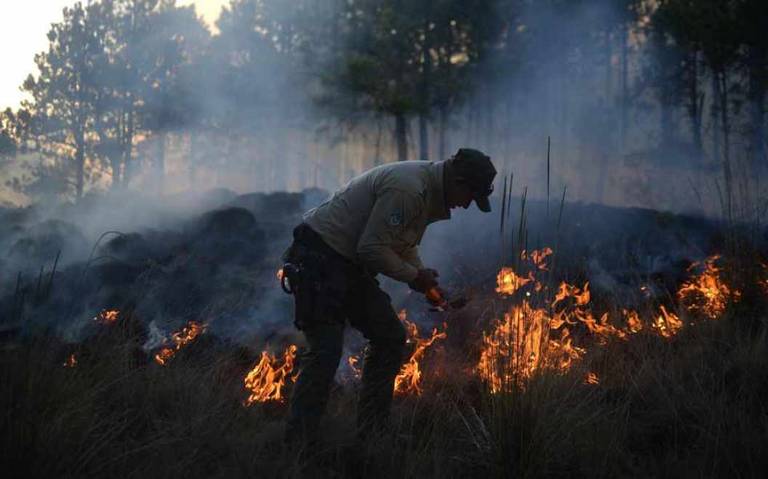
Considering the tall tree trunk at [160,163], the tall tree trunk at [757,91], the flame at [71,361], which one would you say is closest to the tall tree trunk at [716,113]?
the tall tree trunk at [757,91]

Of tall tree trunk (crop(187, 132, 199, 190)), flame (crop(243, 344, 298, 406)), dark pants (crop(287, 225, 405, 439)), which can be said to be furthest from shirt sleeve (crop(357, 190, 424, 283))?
tall tree trunk (crop(187, 132, 199, 190))

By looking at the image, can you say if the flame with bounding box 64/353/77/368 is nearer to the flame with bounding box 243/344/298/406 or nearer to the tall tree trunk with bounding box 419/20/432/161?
the flame with bounding box 243/344/298/406

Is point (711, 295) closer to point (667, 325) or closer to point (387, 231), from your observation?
point (667, 325)

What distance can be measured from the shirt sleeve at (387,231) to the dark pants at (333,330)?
238 millimetres

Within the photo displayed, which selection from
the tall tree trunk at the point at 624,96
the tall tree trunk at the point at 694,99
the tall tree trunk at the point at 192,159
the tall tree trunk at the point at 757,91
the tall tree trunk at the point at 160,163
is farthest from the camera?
the tall tree trunk at the point at 192,159

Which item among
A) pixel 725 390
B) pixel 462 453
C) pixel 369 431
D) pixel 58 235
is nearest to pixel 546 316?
pixel 462 453

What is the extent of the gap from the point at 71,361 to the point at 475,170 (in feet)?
7.19

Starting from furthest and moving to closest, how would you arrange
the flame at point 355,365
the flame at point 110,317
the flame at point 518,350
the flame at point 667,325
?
the flame at point 355,365, the flame at point 667,325, the flame at point 110,317, the flame at point 518,350

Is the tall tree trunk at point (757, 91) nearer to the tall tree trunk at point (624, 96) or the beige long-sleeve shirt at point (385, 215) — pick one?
the tall tree trunk at point (624, 96)

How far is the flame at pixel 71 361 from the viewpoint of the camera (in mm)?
3187

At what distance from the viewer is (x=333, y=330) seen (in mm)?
3531

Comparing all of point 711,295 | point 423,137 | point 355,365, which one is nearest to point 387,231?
point 355,365

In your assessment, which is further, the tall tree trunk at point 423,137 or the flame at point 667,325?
the tall tree trunk at point 423,137

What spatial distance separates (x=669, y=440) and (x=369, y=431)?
153 centimetres
